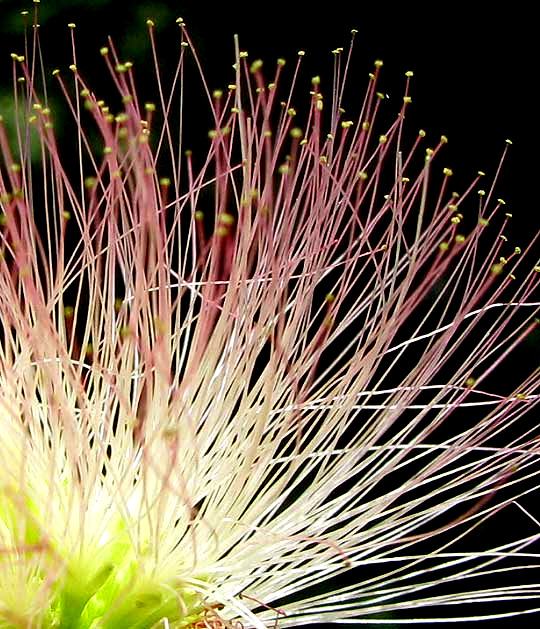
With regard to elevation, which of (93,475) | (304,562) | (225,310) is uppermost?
(225,310)

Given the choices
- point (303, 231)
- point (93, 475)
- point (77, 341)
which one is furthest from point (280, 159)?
point (93, 475)

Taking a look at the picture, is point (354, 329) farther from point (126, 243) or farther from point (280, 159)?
point (126, 243)

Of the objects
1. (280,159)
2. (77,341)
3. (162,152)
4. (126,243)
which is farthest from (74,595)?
(162,152)

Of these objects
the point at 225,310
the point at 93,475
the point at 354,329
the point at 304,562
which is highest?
the point at 225,310

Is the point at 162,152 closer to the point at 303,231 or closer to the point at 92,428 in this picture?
the point at 303,231

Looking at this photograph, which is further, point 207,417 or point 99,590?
point 207,417

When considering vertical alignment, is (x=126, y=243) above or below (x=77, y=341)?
above

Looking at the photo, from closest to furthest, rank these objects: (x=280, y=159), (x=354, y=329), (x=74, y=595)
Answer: (x=74, y=595), (x=280, y=159), (x=354, y=329)

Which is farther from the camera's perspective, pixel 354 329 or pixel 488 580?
pixel 488 580

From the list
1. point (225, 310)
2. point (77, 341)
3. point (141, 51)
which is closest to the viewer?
point (225, 310)

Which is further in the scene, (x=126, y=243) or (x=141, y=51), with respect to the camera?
(x=141, y=51)
